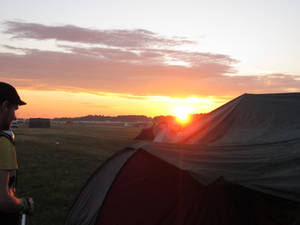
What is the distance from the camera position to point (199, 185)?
4.83m

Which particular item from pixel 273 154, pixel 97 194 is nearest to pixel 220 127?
pixel 273 154

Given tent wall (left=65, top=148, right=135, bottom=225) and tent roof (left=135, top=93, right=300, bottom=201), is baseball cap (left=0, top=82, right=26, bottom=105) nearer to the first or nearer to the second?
tent roof (left=135, top=93, right=300, bottom=201)

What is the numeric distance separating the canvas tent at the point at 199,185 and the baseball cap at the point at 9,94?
8.64 ft

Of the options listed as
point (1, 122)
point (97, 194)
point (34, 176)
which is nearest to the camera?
point (1, 122)

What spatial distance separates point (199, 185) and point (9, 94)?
3.17 m

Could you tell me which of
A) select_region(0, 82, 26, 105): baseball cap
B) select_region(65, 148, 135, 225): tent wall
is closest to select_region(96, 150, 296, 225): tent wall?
select_region(65, 148, 135, 225): tent wall

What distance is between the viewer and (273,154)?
5211mm

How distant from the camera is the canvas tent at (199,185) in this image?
183 inches

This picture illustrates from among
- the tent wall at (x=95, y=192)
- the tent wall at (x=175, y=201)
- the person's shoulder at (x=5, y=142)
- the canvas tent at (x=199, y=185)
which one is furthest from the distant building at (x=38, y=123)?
the person's shoulder at (x=5, y=142)

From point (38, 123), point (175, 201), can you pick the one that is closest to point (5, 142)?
point (175, 201)

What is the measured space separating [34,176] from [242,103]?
8.02 m

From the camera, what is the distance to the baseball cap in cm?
266

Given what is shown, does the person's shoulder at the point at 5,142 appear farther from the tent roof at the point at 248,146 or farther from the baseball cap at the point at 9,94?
the tent roof at the point at 248,146

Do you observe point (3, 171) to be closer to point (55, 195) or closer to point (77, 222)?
point (77, 222)
